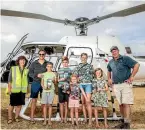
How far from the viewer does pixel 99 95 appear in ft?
21.8

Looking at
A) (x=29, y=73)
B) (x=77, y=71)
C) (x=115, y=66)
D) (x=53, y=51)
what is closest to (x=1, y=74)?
(x=53, y=51)

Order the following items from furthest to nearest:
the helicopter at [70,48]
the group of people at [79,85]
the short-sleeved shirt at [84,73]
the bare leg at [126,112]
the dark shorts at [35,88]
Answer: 1. the helicopter at [70,48]
2. the dark shorts at [35,88]
3. the short-sleeved shirt at [84,73]
4. the group of people at [79,85]
5. the bare leg at [126,112]

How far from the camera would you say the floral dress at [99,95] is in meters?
6.61

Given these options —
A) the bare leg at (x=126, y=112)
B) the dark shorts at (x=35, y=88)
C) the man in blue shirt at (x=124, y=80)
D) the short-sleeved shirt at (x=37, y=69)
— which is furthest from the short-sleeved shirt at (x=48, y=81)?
the bare leg at (x=126, y=112)

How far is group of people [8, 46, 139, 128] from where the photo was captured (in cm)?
640

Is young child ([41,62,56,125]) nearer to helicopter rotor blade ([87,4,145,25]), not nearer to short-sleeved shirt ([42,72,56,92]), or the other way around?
short-sleeved shirt ([42,72,56,92])

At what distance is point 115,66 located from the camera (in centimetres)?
643

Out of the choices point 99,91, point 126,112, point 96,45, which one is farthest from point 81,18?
point 126,112

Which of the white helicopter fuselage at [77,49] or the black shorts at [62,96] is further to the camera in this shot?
the white helicopter fuselage at [77,49]

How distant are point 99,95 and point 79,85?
1.47ft

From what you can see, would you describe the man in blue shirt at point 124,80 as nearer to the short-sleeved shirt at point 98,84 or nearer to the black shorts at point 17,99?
the short-sleeved shirt at point 98,84

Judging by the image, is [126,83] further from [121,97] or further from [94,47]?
[94,47]

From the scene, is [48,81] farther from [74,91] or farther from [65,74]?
[74,91]

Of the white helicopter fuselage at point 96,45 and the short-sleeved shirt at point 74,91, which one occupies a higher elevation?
the white helicopter fuselage at point 96,45
